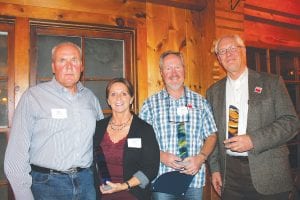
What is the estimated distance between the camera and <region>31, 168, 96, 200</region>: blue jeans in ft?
6.40

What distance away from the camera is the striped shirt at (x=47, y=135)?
1885 millimetres

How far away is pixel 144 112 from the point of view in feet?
8.13

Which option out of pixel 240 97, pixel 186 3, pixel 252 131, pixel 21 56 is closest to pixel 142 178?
pixel 252 131

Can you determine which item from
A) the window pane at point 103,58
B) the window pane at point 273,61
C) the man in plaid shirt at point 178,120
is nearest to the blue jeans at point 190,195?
the man in plaid shirt at point 178,120

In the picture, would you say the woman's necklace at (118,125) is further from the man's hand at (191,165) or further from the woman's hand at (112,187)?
the man's hand at (191,165)

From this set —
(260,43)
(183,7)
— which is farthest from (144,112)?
(260,43)

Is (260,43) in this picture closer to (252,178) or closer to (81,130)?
(252,178)

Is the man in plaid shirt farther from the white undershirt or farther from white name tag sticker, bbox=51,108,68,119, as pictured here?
white name tag sticker, bbox=51,108,68,119

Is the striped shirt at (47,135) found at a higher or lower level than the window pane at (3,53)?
lower

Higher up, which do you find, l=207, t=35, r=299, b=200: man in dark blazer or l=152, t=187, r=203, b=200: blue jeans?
l=207, t=35, r=299, b=200: man in dark blazer

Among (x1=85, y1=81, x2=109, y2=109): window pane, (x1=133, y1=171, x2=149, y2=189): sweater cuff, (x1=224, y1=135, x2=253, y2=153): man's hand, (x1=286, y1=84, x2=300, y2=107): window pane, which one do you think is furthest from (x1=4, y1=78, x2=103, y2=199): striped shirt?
(x1=286, y1=84, x2=300, y2=107): window pane

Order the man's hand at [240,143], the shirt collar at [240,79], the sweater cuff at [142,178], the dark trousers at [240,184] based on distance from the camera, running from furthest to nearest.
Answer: the shirt collar at [240,79] → the dark trousers at [240,184] → the man's hand at [240,143] → the sweater cuff at [142,178]

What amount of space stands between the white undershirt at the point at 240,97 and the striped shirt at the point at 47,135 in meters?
1.25

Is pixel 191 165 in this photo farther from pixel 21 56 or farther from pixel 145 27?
pixel 21 56
